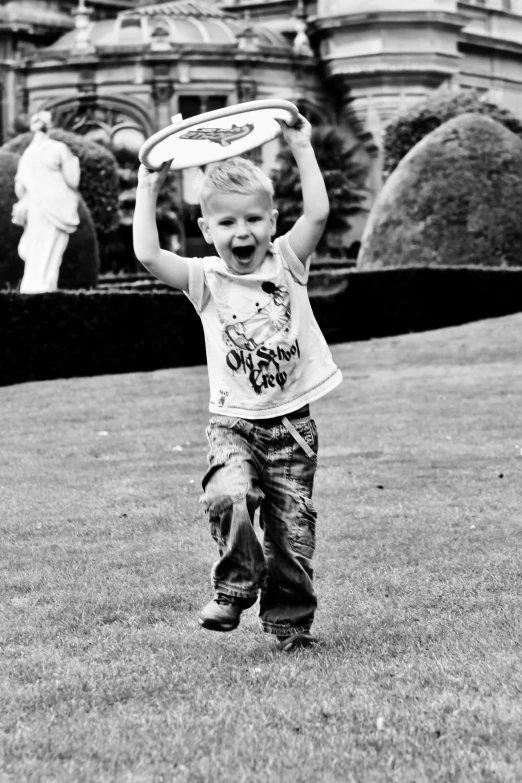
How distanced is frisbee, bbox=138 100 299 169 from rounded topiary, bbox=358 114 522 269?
14.0m

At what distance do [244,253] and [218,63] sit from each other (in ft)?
107

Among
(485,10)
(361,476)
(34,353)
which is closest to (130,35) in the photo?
(485,10)

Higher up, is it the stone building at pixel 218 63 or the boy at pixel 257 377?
the stone building at pixel 218 63

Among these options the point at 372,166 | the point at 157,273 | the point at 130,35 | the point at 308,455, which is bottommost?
the point at 308,455

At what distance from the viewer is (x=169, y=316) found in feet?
50.2

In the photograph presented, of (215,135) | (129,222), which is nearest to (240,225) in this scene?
(215,135)

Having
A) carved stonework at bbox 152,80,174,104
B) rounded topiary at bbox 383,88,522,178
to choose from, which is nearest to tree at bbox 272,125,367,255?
carved stonework at bbox 152,80,174,104

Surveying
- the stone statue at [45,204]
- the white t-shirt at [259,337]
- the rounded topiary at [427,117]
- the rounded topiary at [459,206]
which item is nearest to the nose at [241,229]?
the white t-shirt at [259,337]

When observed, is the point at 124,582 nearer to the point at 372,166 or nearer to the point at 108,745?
the point at 108,745

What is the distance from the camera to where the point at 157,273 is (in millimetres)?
4141

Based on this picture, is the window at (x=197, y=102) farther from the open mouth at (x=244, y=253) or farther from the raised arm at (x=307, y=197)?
the open mouth at (x=244, y=253)

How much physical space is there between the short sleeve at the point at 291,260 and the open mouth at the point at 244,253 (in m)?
0.12

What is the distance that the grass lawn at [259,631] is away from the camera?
304 centimetres

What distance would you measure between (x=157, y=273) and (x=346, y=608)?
131 centimetres
